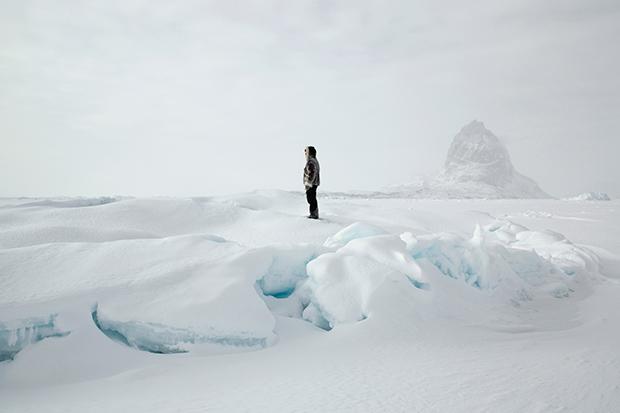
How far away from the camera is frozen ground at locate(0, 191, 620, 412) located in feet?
6.98

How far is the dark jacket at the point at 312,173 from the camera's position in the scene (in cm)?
782

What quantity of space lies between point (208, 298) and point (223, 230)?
5335 mm

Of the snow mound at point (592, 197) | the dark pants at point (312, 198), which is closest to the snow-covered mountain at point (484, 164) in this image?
Result: the snow mound at point (592, 197)

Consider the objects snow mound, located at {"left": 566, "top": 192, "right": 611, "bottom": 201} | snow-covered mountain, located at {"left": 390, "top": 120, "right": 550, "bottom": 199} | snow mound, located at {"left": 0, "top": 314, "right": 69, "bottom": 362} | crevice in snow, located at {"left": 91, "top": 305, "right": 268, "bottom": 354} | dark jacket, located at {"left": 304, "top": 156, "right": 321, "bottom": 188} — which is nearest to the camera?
snow mound, located at {"left": 0, "top": 314, "right": 69, "bottom": 362}

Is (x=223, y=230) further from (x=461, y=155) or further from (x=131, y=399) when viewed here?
(x=461, y=155)

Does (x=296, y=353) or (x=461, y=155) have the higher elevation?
(x=461, y=155)

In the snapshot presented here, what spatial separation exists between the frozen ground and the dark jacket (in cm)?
281

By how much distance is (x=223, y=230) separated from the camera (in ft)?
27.1

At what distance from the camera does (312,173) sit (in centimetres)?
783

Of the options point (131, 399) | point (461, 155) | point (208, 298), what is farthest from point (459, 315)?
point (461, 155)

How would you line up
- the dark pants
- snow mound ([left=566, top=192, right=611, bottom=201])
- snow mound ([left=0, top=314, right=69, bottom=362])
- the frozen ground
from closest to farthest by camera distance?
1. the frozen ground
2. snow mound ([left=0, top=314, right=69, bottom=362])
3. the dark pants
4. snow mound ([left=566, top=192, right=611, bottom=201])

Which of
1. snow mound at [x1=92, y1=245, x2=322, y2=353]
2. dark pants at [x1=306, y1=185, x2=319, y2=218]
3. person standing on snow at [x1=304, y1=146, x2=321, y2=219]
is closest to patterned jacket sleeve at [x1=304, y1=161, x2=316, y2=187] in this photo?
person standing on snow at [x1=304, y1=146, x2=321, y2=219]

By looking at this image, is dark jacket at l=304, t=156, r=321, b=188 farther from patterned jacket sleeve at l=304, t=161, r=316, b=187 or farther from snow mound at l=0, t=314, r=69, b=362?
snow mound at l=0, t=314, r=69, b=362

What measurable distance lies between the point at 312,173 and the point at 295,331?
493 cm
